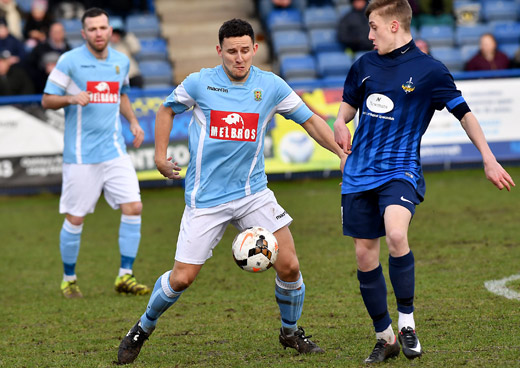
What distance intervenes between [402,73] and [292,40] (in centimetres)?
1264

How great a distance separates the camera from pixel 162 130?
5574 mm

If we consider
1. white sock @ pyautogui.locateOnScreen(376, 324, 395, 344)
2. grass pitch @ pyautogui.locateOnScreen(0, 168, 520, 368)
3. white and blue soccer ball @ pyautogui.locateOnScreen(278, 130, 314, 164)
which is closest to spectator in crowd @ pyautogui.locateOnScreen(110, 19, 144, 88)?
white and blue soccer ball @ pyautogui.locateOnScreen(278, 130, 314, 164)

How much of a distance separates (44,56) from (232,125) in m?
10.4

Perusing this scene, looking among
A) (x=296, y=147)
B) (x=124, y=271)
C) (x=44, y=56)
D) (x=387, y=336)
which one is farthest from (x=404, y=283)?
(x=44, y=56)

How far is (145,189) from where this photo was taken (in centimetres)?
1416

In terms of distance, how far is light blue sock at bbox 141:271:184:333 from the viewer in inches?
217

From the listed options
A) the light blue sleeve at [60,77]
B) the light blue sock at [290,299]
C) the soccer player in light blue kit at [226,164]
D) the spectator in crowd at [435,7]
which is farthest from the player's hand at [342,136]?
the spectator in crowd at [435,7]

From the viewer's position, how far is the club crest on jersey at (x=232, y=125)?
5.39 metres

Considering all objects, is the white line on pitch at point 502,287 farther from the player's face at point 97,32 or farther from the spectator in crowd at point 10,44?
the spectator in crowd at point 10,44

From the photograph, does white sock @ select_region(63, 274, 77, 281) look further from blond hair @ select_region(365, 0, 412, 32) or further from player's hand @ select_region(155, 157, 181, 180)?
blond hair @ select_region(365, 0, 412, 32)

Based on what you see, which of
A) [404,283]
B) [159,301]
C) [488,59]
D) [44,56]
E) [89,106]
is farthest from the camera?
[488,59]

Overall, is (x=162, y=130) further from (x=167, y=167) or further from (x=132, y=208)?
(x=132, y=208)

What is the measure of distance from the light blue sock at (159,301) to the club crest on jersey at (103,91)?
3.03m

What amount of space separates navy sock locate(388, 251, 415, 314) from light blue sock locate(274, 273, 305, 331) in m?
0.73
